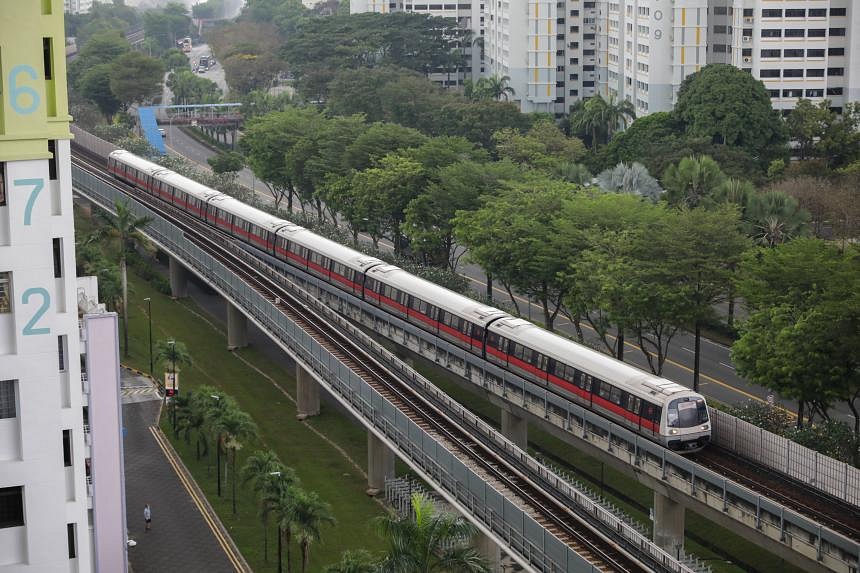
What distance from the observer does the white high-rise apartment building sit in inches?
5468

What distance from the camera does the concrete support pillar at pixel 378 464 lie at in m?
65.8

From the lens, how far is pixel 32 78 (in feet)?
111

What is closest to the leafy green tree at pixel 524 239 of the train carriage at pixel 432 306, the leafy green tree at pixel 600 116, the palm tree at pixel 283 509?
the train carriage at pixel 432 306

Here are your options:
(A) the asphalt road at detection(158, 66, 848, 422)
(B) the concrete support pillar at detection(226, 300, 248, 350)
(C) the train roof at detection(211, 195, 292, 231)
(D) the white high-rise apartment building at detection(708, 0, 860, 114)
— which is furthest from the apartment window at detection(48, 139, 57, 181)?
(D) the white high-rise apartment building at detection(708, 0, 860, 114)

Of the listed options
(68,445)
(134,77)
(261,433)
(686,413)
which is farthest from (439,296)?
(134,77)

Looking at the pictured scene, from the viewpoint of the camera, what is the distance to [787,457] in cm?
5338

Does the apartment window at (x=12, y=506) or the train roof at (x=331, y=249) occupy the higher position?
the apartment window at (x=12, y=506)

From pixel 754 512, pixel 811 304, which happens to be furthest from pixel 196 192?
pixel 754 512

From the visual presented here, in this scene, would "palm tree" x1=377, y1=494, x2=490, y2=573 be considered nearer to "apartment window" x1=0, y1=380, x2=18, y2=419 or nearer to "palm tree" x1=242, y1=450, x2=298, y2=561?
"apartment window" x1=0, y1=380, x2=18, y2=419

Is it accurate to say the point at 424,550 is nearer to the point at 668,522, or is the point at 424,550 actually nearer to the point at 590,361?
the point at 668,522

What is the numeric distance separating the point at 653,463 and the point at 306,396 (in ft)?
93.9

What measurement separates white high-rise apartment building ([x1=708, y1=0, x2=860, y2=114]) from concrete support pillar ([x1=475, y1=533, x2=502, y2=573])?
9860cm

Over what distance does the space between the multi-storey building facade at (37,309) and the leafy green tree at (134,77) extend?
150782 mm

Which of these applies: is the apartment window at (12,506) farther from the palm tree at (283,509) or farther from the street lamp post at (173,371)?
the street lamp post at (173,371)
